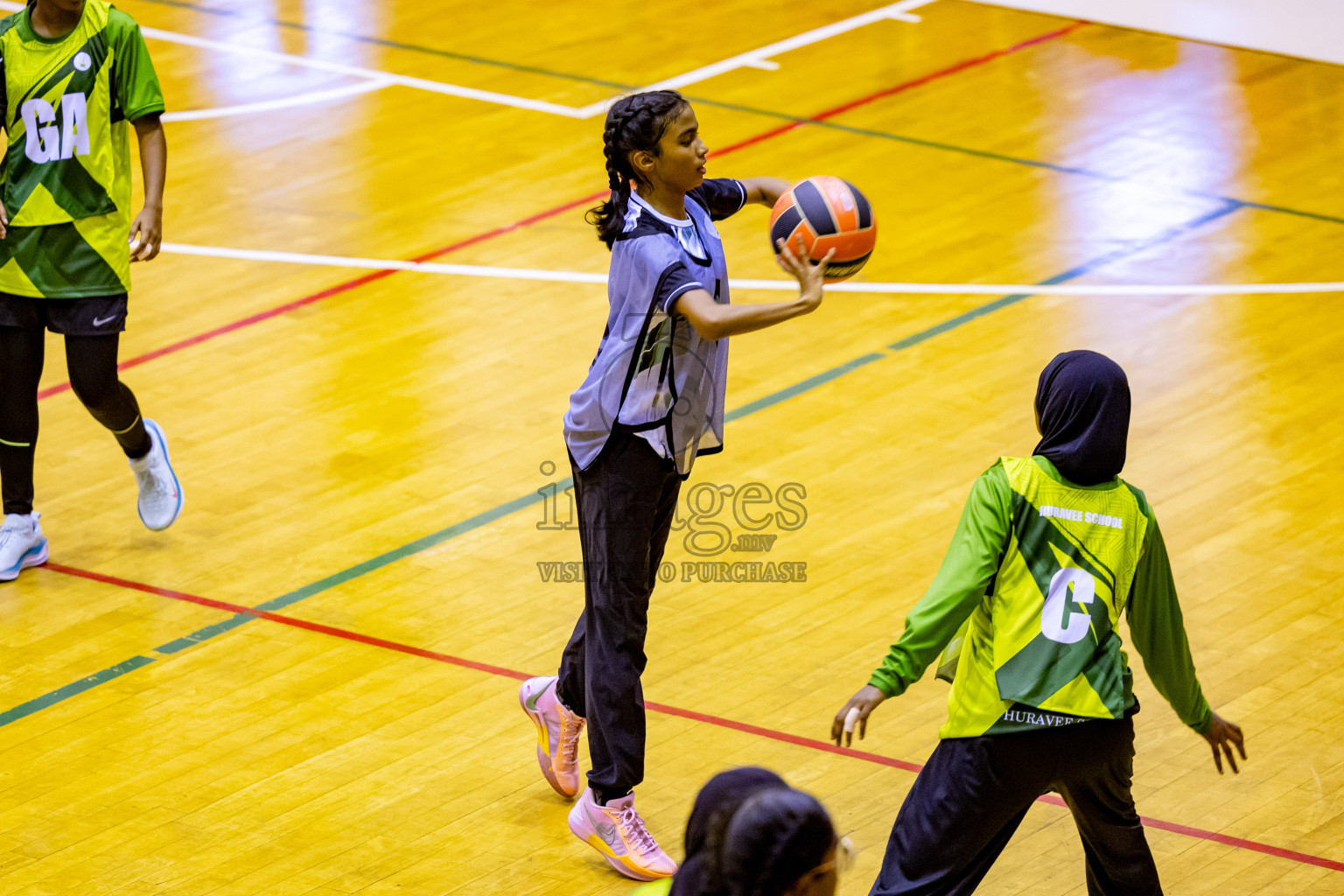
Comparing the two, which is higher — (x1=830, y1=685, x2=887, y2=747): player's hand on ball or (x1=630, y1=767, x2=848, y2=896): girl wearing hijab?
(x1=630, y1=767, x2=848, y2=896): girl wearing hijab

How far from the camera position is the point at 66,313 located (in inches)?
270

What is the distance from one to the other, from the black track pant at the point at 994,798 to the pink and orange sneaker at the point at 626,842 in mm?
1074

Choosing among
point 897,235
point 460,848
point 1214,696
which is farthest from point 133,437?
point 897,235

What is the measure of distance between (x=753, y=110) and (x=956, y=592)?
8.53 metres

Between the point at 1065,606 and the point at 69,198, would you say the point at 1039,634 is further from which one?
the point at 69,198

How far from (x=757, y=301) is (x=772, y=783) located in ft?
22.5

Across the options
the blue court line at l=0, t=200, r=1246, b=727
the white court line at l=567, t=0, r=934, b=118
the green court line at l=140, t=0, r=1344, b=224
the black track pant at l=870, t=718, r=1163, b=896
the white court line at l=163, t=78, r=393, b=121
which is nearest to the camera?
the black track pant at l=870, t=718, r=1163, b=896

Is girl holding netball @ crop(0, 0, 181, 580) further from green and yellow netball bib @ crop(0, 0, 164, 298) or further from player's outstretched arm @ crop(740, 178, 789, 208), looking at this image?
player's outstretched arm @ crop(740, 178, 789, 208)

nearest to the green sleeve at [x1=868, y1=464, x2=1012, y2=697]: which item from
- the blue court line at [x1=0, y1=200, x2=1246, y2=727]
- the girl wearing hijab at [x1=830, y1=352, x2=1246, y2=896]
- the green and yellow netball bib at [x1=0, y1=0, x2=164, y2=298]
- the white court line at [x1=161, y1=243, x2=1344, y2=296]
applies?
the girl wearing hijab at [x1=830, y1=352, x2=1246, y2=896]

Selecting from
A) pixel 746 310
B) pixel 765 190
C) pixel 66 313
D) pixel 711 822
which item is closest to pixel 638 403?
pixel 746 310

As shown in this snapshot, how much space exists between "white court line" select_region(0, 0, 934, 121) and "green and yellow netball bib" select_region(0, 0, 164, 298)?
5.56m

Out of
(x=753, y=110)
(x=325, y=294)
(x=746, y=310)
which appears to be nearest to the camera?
(x=746, y=310)

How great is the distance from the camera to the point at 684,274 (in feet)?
16.0

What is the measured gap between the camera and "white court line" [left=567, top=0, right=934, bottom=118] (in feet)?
42.1
